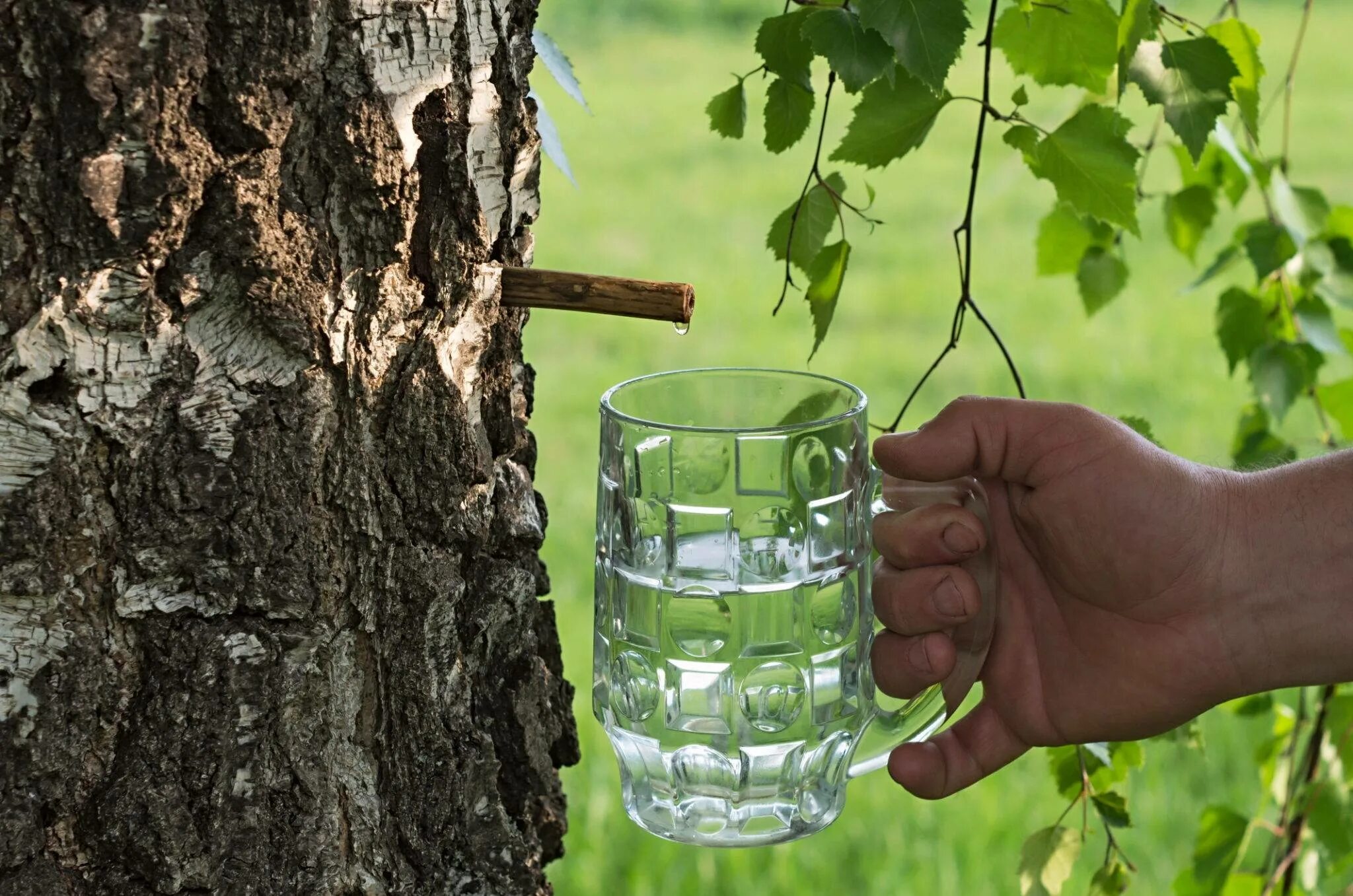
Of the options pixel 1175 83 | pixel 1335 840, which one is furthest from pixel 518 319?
pixel 1335 840

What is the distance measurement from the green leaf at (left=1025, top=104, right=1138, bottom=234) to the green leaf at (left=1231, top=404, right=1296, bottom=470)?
50cm

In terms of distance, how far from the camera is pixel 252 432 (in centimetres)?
80

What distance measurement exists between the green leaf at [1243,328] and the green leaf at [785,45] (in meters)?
0.72

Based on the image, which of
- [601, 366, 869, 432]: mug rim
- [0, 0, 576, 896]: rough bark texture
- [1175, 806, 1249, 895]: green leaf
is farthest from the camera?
[1175, 806, 1249, 895]: green leaf

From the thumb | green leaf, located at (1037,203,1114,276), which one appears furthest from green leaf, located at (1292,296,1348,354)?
the thumb

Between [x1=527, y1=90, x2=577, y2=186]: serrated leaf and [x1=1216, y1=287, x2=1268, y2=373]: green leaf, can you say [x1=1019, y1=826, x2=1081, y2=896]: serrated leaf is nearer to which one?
[x1=1216, y1=287, x2=1268, y2=373]: green leaf

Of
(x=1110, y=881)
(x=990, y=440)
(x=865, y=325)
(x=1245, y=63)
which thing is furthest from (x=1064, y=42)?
(x=865, y=325)

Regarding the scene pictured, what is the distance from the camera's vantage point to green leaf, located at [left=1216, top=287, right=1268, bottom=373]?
154cm

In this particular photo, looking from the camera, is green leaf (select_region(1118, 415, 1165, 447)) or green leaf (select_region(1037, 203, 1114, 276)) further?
green leaf (select_region(1037, 203, 1114, 276))

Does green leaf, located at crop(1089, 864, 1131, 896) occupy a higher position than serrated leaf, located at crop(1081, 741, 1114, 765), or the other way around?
serrated leaf, located at crop(1081, 741, 1114, 765)

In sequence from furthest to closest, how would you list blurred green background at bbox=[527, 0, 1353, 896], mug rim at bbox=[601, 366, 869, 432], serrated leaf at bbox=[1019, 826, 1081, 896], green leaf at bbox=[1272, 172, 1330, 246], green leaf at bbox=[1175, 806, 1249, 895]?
blurred green background at bbox=[527, 0, 1353, 896] < green leaf at bbox=[1175, 806, 1249, 895] < green leaf at bbox=[1272, 172, 1330, 246] < serrated leaf at bbox=[1019, 826, 1081, 896] < mug rim at bbox=[601, 366, 869, 432]

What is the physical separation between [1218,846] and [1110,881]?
31cm

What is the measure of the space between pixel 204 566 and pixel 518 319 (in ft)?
0.91

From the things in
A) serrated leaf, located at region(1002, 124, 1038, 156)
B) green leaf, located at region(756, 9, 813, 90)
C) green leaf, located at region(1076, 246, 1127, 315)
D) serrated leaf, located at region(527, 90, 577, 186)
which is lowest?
green leaf, located at region(1076, 246, 1127, 315)
